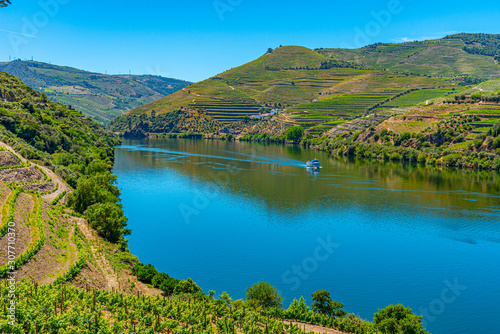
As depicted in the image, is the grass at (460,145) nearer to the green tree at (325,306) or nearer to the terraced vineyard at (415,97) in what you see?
the terraced vineyard at (415,97)

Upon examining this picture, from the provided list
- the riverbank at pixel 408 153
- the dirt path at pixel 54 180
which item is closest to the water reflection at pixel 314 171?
the riverbank at pixel 408 153

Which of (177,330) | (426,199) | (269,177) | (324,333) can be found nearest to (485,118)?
(426,199)

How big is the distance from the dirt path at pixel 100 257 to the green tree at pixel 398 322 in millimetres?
16341

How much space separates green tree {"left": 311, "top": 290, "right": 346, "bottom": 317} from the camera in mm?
25703

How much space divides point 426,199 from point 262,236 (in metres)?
31.3

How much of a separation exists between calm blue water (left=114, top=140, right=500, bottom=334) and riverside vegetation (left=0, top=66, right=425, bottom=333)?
4.01m

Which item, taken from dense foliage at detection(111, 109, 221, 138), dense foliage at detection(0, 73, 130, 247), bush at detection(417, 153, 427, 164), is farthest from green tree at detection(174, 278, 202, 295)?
dense foliage at detection(111, 109, 221, 138)

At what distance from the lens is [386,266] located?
1415 inches

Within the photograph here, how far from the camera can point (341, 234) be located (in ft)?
147

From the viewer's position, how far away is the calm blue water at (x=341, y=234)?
30828 millimetres

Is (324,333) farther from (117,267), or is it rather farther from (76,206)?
(76,206)

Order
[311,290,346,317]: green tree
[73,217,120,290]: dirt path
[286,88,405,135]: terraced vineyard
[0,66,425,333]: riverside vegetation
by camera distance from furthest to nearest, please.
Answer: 1. [286,88,405,135]: terraced vineyard
2. [73,217,120,290]: dirt path
3. [311,290,346,317]: green tree
4. [0,66,425,333]: riverside vegetation

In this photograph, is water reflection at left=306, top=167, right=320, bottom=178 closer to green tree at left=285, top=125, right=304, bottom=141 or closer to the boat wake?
the boat wake

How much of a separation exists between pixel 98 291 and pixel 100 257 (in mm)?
Result: 7955
